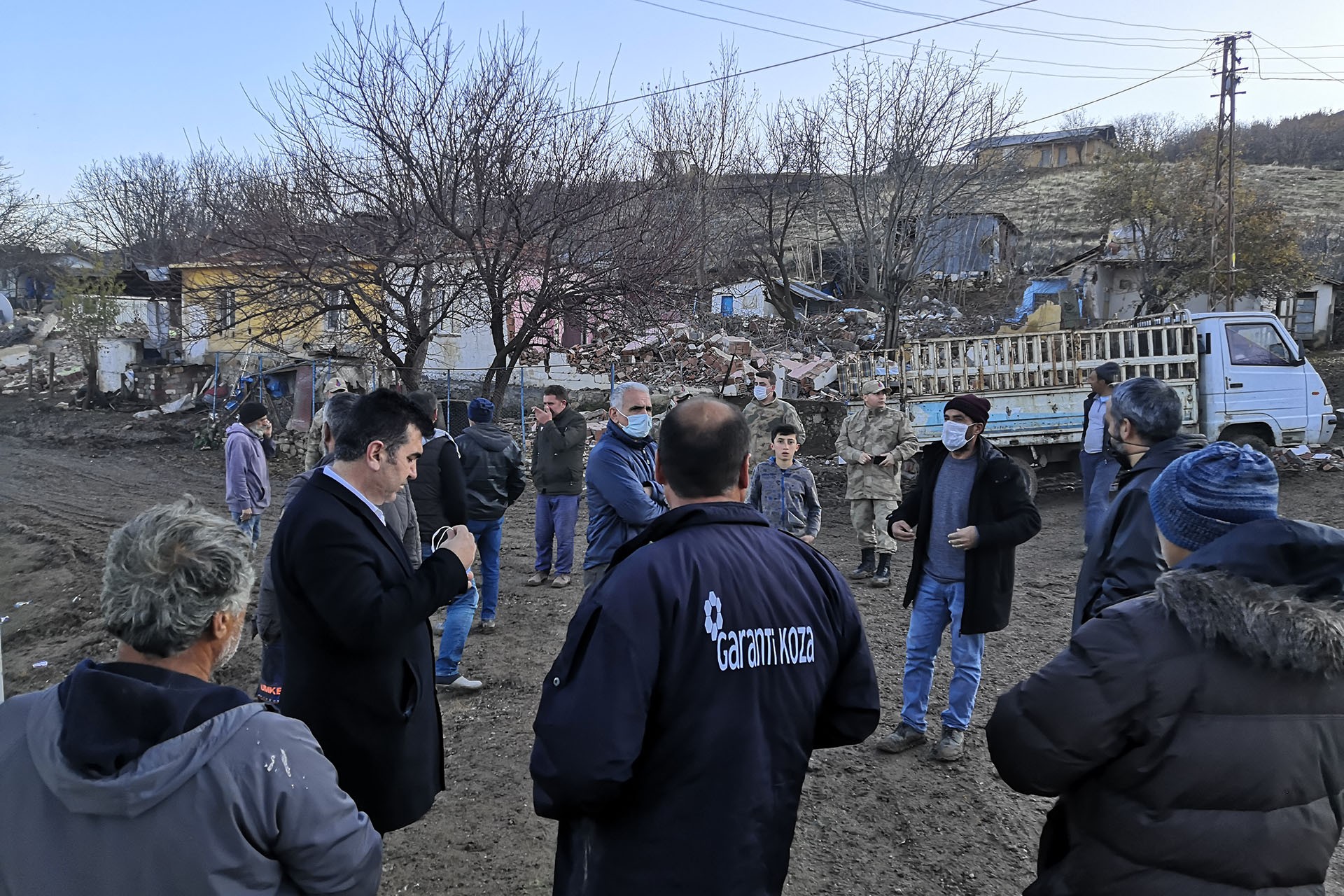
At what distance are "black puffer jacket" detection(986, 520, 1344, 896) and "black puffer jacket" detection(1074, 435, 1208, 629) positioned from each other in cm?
154

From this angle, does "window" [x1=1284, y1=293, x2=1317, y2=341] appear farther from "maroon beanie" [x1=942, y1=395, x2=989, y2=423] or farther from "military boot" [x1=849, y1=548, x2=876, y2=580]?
"maroon beanie" [x1=942, y1=395, x2=989, y2=423]

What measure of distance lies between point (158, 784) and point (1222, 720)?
1954mm

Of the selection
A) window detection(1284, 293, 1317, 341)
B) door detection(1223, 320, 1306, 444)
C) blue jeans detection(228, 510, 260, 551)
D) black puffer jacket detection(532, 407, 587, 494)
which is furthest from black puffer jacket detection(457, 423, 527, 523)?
window detection(1284, 293, 1317, 341)

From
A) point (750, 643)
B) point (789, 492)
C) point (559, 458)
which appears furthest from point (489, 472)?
point (750, 643)

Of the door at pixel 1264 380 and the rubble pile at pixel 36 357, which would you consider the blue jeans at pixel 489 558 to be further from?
the rubble pile at pixel 36 357

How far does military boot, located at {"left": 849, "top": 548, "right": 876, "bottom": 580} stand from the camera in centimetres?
852

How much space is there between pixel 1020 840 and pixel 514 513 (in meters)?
9.08

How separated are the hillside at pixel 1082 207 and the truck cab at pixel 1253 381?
19176 mm

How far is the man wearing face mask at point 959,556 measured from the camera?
14.4ft

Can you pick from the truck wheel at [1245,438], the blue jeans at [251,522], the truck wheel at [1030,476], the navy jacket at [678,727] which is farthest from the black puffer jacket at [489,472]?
the truck wheel at [1245,438]

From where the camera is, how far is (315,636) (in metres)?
2.57

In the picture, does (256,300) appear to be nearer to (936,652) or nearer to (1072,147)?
(936,652)

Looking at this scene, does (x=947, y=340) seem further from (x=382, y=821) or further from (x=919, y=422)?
(x=382, y=821)

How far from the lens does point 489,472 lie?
652 centimetres
